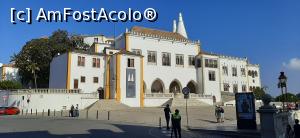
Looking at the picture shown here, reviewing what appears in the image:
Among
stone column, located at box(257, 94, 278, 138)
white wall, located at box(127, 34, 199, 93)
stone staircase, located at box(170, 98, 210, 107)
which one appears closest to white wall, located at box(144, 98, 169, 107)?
stone staircase, located at box(170, 98, 210, 107)

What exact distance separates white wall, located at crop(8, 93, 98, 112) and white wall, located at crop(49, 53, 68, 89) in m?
3.74

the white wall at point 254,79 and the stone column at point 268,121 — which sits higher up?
the white wall at point 254,79

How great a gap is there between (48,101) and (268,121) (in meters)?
34.6

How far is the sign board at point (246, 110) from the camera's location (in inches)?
744

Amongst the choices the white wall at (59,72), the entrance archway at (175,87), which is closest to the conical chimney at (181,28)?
the entrance archway at (175,87)

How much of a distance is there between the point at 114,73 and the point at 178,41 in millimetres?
16293

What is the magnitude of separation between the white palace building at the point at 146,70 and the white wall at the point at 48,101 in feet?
9.60

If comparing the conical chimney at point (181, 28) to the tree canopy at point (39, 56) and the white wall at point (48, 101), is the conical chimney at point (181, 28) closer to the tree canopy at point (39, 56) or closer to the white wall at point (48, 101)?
the tree canopy at point (39, 56)

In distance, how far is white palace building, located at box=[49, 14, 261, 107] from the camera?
47.6 meters

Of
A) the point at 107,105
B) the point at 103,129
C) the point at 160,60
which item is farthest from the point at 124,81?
the point at 103,129

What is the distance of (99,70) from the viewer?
4922cm

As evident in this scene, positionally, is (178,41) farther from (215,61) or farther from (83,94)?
(83,94)

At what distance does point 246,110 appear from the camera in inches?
760

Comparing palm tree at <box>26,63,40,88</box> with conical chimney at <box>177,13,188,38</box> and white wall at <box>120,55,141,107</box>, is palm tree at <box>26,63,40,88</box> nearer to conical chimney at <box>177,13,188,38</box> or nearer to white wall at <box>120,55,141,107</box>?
white wall at <box>120,55,141,107</box>
